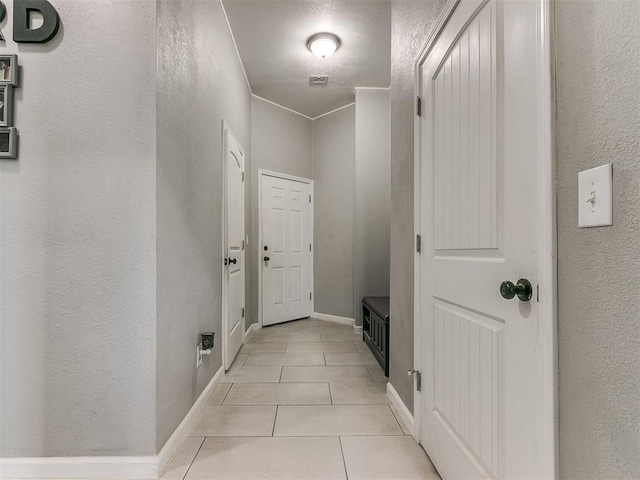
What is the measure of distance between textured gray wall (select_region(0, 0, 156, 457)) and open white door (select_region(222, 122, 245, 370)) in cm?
114

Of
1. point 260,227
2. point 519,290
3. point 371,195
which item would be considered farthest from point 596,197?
point 260,227

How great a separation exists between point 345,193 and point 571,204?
3.57 metres

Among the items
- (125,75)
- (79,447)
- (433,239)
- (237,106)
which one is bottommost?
(79,447)

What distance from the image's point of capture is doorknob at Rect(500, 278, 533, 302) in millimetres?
851

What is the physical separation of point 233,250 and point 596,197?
2621 mm

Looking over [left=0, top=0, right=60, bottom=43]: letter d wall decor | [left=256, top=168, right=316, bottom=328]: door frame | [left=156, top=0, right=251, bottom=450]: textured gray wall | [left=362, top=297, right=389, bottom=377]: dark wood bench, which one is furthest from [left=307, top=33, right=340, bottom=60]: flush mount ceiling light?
[left=362, top=297, right=389, bottom=377]: dark wood bench

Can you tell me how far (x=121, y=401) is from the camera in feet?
4.58

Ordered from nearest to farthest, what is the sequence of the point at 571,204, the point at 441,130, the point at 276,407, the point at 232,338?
the point at 571,204 → the point at 441,130 → the point at 276,407 → the point at 232,338

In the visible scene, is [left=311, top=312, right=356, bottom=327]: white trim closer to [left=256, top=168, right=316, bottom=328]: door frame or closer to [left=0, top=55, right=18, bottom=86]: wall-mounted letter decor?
[left=256, top=168, right=316, bottom=328]: door frame

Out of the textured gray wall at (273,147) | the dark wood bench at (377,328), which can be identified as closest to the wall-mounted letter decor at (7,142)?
the dark wood bench at (377,328)

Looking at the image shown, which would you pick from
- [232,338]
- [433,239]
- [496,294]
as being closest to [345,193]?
[232,338]

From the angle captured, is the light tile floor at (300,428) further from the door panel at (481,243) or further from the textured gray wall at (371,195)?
the textured gray wall at (371,195)

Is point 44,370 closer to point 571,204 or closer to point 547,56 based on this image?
point 571,204

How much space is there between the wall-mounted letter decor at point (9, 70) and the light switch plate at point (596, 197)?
6.82 feet
